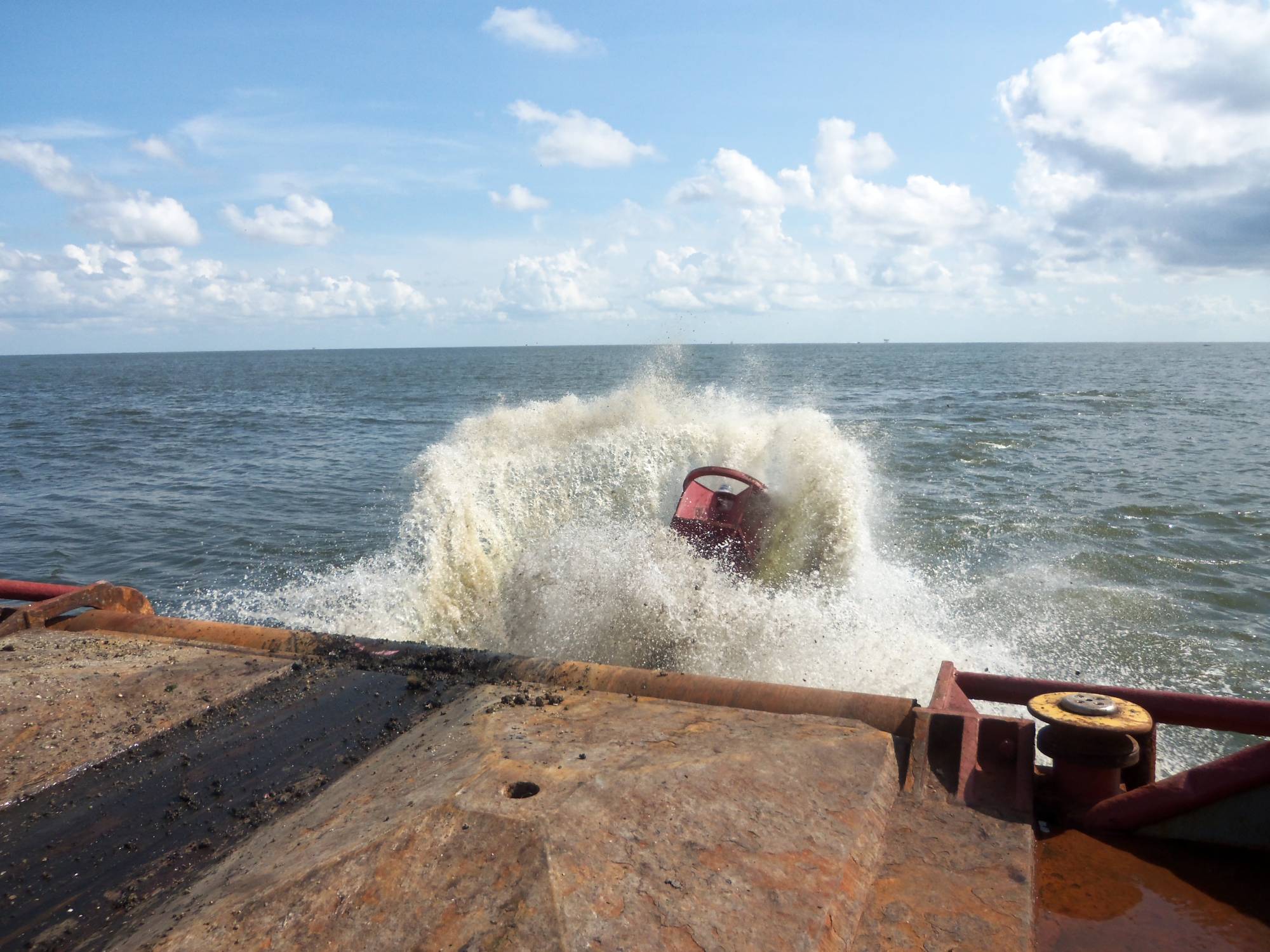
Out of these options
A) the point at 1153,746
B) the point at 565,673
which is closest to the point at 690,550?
the point at 565,673

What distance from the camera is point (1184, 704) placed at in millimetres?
3391

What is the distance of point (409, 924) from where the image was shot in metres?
2.34

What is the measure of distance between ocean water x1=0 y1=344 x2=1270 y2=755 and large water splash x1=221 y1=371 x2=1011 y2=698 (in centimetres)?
4

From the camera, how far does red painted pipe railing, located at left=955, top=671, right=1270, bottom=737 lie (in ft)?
10.7

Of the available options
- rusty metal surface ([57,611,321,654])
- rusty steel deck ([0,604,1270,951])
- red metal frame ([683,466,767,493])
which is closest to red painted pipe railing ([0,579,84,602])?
rusty metal surface ([57,611,321,654])

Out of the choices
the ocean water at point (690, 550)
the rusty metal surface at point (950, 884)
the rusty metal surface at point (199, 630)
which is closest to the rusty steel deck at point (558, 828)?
the rusty metal surface at point (950, 884)

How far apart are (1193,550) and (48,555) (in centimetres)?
1884

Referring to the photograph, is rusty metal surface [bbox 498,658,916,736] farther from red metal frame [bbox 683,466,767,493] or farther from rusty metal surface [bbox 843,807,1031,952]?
red metal frame [bbox 683,466,767,493]

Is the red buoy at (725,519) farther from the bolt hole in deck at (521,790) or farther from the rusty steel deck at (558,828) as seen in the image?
the bolt hole in deck at (521,790)

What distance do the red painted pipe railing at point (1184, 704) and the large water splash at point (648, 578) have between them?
3427 millimetres

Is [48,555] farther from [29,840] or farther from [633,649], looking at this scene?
[29,840]

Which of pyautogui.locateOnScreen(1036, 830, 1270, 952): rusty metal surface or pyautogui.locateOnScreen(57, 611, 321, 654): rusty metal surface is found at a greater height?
pyautogui.locateOnScreen(1036, 830, 1270, 952): rusty metal surface

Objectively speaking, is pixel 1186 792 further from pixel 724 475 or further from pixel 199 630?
pixel 724 475

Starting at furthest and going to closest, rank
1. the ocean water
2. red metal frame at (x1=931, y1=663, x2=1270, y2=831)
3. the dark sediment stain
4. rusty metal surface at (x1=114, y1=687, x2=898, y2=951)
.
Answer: the ocean water → red metal frame at (x1=931, y1=663, x2=1270, y2=831) → the dark sediment stain → rusty metal surface at (x1=114, y1=687, x2=898, y2=951)
